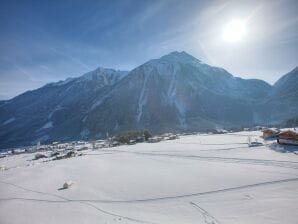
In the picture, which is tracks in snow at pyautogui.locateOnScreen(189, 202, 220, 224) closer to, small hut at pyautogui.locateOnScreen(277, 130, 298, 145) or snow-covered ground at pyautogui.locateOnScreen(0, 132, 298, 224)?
snow-covered ground at pyautogui.locateOnScreen(0, 132, 298, 224)

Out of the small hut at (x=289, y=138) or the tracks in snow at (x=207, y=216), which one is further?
the small hut at (x=289, y=138)

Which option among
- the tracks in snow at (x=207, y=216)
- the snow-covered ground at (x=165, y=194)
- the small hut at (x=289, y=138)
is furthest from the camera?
the small hut at (x=289, y=138)

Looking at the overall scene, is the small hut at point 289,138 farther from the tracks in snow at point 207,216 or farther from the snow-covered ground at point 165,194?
the tracks in snow at point 207,216

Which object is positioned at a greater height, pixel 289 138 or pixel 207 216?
pixel 289 138

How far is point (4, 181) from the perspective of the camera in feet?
94.4

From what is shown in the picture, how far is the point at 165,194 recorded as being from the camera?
20062 mm

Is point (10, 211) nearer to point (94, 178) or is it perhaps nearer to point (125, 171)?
point (94, 178)

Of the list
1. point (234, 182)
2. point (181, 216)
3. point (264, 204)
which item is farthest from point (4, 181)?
point (264, 204)

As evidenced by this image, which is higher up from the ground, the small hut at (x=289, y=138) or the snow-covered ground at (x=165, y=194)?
the small hut at (x=289, y=138)

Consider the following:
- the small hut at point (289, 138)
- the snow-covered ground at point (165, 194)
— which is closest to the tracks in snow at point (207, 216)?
the snow-covered ground at point (165, 194)

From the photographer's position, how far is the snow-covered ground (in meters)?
15.9

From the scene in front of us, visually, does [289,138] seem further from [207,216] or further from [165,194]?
[207,216]

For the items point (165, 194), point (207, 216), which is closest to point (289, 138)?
point (165, 194)

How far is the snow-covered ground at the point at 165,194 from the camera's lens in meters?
15.9
